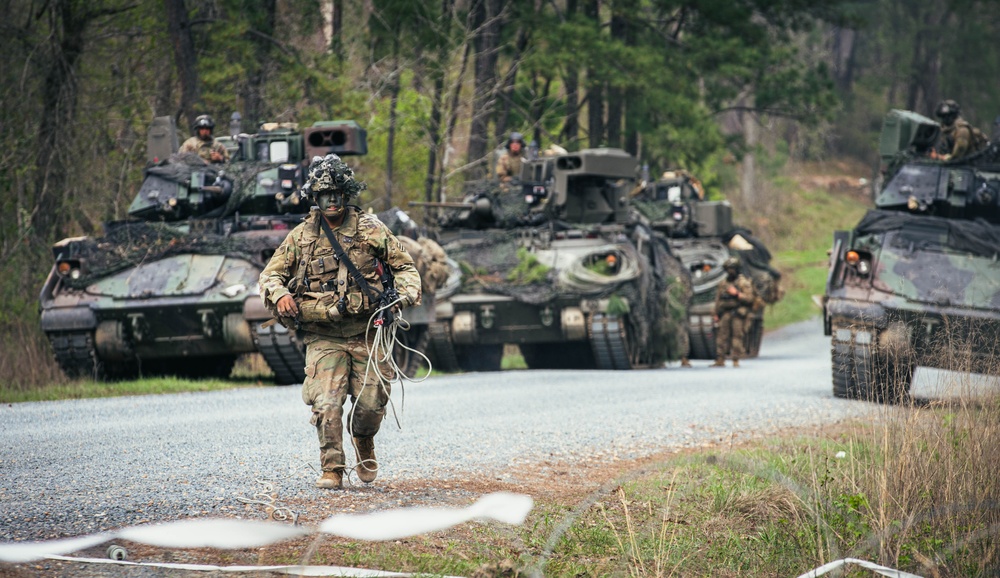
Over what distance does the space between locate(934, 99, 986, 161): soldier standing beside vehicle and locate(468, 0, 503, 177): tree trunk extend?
1111cm

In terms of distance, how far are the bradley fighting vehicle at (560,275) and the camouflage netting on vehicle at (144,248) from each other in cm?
355

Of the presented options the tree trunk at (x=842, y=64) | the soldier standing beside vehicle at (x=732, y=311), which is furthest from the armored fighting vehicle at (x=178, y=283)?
the tree trunk at (x=842, y=64)

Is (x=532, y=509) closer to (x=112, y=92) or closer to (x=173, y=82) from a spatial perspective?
(x=112, y=92)

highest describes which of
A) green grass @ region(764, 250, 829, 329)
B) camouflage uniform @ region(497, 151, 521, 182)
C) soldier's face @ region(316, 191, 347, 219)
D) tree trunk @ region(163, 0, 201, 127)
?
tree trunk @ region(163, 0, 201, 127)

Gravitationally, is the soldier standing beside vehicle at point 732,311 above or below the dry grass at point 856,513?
below

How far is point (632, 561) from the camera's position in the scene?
5824mm

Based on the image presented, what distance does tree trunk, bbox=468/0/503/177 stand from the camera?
2603 cm

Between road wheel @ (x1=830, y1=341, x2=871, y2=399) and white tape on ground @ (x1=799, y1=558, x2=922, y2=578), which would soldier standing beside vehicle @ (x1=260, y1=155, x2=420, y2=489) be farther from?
road wheel @ (x1=830, y1=341, x2=871, y2=399)

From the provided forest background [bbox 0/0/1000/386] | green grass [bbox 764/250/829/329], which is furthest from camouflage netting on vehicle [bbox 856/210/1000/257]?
green grass [bbox 764/250/829/329]

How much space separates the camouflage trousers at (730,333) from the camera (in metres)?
20.7

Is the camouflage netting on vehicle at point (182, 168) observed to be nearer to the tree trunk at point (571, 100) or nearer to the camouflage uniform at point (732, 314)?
the camouflage uniform at point (732, 314)

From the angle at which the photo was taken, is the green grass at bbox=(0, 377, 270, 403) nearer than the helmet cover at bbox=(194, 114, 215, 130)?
Yes

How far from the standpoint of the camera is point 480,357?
18953mm

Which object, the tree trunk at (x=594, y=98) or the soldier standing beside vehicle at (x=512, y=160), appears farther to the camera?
the tree trunk at (x=594, y=98)
